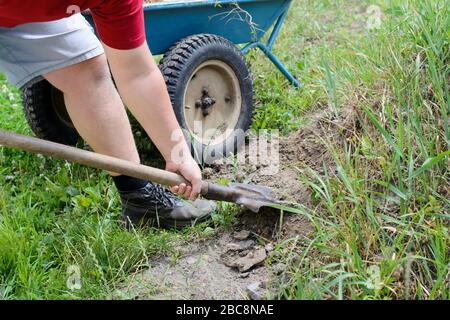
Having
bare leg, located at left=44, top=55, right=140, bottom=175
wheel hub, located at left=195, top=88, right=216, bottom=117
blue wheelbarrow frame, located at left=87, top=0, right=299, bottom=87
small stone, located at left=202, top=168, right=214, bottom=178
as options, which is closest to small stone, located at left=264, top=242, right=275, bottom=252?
bare leg, located at left=44, top=55, right=140, bottom=175

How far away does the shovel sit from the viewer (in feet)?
6.66

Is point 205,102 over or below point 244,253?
over

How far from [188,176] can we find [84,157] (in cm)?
44

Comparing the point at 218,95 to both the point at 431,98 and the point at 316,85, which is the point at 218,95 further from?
the point at 431,98

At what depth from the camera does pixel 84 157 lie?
6.97ft

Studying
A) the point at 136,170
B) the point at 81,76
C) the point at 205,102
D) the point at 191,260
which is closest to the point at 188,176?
the point at 136,170

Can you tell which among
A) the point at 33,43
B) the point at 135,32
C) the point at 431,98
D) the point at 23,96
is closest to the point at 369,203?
the point at 431,98

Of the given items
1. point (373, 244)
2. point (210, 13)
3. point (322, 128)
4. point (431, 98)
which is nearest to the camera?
point (373, 244)

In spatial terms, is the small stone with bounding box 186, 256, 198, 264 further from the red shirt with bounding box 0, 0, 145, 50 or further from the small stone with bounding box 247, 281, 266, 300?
the red shirt with bounding box 0, 0, 145, 50

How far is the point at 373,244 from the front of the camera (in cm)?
210

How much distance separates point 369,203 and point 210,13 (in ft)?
4.85

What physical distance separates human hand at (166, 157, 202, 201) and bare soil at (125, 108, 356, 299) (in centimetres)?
A: 25

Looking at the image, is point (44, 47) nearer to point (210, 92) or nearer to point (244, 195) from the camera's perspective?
point (244, 195)

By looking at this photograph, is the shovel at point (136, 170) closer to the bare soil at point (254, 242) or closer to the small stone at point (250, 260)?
the bare soil at point (254, 242)
